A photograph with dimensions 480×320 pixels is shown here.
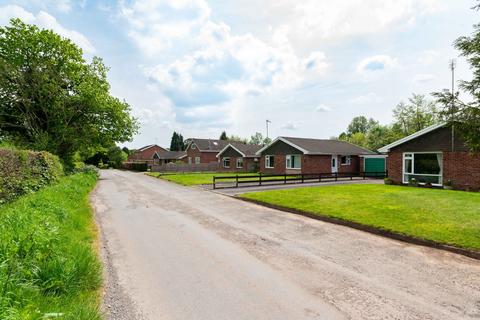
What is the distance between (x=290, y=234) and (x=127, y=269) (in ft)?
14.7

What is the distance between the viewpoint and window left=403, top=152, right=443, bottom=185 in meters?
18.8

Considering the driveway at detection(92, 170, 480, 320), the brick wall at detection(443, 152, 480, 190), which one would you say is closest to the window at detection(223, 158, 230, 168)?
the brick wall at detection(443, 152, 480, 190)

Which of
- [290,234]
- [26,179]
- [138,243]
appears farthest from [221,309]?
[26,179]

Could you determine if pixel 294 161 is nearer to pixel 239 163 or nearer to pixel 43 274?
pixel 239 163

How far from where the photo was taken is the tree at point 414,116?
42531mm

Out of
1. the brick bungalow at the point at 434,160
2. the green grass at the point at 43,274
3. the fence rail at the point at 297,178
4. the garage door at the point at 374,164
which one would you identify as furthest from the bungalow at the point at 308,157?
the green grass at the point at 43,274

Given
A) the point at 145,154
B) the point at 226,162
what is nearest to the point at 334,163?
the point at 226,162

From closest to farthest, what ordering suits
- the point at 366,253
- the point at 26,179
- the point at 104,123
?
the point at 366,253, the point at 26,179, the point at 104,123

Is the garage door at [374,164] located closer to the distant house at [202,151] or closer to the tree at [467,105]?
the tree at [467,105]

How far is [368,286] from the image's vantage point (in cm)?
470

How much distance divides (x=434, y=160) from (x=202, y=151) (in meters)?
38.1

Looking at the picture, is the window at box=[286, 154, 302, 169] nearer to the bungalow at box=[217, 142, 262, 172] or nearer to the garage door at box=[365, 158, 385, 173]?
the bungalow at box=[217, 142, 262, 172]

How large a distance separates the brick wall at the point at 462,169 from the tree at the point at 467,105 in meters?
12.4

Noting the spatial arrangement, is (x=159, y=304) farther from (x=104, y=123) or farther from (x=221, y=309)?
(x=104, y=123)
